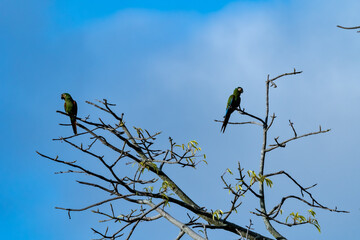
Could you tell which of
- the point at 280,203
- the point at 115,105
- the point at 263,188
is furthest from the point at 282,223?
the point at 115,105

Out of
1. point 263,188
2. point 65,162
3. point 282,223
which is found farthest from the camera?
point 263,188

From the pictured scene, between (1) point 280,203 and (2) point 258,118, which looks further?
(2) point 258,118

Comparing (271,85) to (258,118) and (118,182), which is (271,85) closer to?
(258,118)

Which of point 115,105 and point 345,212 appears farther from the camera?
point 115,105

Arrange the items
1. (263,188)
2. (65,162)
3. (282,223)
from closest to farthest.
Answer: (65,162) < (282,223) < (263,188)

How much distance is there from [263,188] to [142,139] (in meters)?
1.68

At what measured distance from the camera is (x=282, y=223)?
5.07 meters

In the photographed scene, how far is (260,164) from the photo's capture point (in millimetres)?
5703

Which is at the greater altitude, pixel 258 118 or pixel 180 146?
pixel 258 118

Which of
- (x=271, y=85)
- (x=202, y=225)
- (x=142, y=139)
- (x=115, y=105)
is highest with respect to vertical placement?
(x=271, y=85)

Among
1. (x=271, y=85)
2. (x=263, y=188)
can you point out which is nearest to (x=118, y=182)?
(x=263, y=188)

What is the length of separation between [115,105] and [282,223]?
2527 millimetres

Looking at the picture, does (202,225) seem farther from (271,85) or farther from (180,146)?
(271,85)

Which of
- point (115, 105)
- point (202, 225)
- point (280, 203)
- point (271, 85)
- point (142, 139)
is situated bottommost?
point (202, 225)
